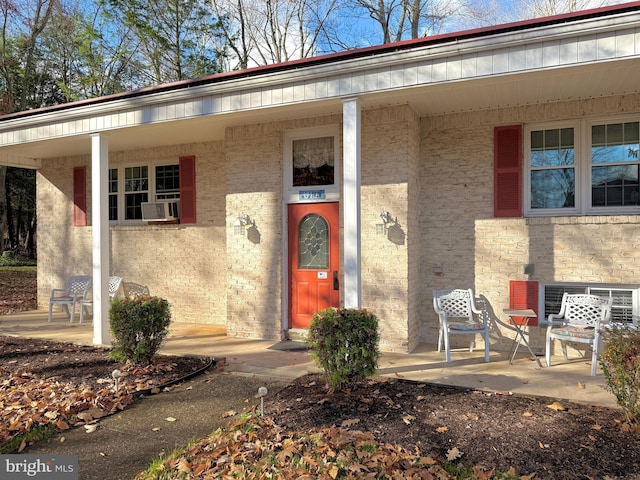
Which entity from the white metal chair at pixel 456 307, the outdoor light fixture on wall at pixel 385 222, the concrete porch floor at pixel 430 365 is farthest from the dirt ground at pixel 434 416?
the outdoor light fixture on wall at pixel 385 222

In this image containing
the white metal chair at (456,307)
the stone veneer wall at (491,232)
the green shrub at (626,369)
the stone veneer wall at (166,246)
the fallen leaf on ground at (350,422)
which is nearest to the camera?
the green shrub at (626,369)

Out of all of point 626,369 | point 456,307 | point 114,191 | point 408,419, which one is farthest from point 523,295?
point 114,191

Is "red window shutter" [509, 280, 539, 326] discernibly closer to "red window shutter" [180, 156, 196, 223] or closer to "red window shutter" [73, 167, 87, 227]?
"red window shutter" [180, 156, 196, 223]

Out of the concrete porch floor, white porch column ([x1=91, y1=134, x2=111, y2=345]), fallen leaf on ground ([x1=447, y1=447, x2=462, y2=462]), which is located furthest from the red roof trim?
fallen leaf on ground ([x1=447, y1=447, x2=462, y2=462])

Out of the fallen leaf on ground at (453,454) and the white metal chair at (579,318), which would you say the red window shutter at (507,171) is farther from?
the fallen leaf on ground at (453,454)

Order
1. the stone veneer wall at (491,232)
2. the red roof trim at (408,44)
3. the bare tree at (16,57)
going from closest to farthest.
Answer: the red roof trim at (408,44) < the stone veneer wall at (491,232) < the bare tree at (16,57)

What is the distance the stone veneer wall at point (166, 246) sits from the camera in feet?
29.8

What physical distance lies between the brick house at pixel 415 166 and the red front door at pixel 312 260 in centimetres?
2

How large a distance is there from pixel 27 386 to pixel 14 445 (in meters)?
1.71

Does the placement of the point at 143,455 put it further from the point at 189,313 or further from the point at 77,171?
the point at 77,171

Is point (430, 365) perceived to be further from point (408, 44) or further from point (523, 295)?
point (408, 44)

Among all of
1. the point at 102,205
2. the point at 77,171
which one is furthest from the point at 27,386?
the point at 77,171

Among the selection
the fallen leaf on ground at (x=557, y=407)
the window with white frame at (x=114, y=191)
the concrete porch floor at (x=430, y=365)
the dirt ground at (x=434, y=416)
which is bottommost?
the concrete porch floor at (x=430, y=365)

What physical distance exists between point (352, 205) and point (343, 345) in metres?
1.76
